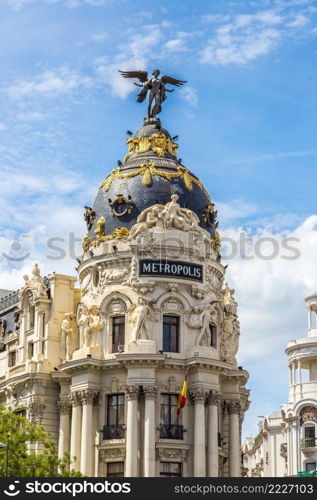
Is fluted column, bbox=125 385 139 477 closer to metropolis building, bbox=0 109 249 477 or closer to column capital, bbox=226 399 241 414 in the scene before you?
metropolis building, bbox=0 109 249 477

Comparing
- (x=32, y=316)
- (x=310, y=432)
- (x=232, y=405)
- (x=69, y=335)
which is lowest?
(x=232, y=405)

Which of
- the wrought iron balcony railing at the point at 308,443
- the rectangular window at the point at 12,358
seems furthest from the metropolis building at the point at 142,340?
the wrought iron balcony railing at the point at 308,443

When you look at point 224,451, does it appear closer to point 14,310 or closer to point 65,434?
point 65,434

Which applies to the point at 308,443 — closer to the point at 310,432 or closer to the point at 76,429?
the point at 310,432

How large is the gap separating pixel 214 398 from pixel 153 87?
89.7 feet

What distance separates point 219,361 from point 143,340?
6.19 m

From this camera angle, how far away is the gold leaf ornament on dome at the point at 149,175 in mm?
89500

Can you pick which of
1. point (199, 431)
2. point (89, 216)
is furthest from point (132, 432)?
point (89, 216)

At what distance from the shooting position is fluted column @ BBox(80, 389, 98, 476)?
272 feet

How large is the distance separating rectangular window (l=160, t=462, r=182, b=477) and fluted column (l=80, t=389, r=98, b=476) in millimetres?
5355

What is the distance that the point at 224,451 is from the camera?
8725 cm

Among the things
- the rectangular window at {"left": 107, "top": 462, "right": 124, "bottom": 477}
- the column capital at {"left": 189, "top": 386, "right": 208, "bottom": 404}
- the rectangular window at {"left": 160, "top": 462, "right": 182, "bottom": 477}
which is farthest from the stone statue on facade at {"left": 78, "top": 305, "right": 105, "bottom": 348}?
the rectangular window at {"left": 160, "top": 462, "right": 182, "bottom": 477}

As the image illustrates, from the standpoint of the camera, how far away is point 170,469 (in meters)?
82.4
